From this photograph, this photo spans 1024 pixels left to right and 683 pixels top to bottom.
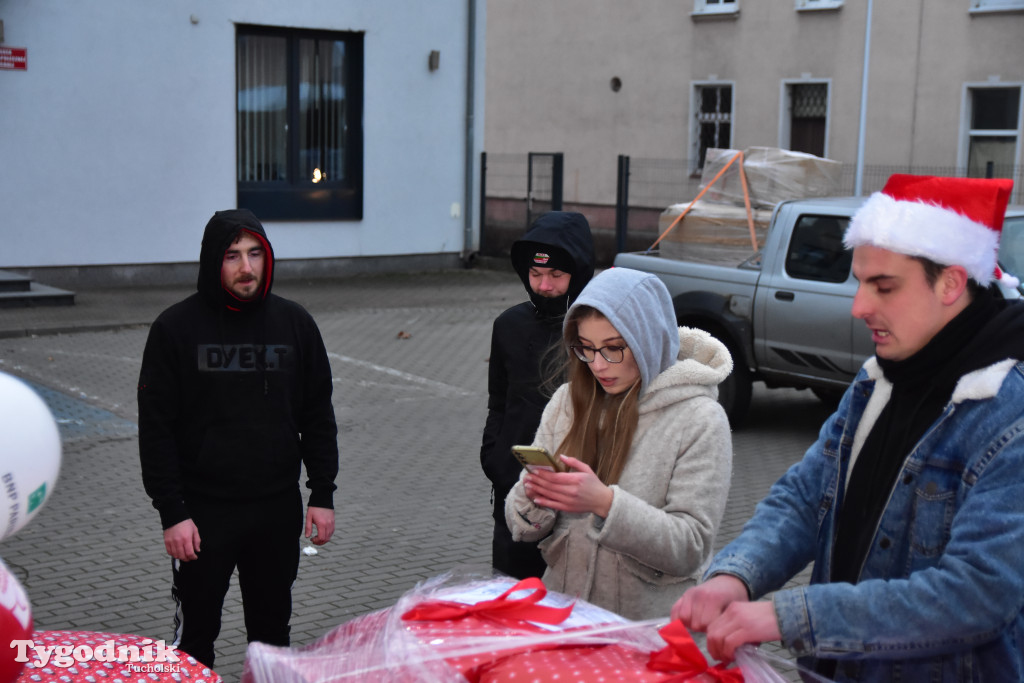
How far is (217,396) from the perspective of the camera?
3.64 m

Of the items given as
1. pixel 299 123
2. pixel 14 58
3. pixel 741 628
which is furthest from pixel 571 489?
pixel 299 123

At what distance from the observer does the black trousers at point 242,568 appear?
3639 mm

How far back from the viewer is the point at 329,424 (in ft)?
12.9

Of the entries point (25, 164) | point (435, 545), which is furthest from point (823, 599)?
point (25, 164)

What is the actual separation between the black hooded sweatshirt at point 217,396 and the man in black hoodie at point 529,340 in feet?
2.29

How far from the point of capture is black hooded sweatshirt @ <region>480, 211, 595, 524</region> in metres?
3.78

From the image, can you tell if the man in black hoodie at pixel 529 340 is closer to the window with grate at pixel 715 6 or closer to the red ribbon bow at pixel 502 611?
the red ribbon bow at pixel 502 611

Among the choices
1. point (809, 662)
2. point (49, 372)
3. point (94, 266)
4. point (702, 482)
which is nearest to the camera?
point (809, 662)

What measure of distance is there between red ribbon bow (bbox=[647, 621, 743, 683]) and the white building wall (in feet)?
51.9

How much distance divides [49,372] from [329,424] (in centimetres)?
800

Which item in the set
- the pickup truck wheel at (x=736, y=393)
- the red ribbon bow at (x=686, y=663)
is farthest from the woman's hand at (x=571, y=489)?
the pickup truck wheel at (x=736, y=393)

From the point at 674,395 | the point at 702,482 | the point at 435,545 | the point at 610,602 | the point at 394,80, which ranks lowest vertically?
the point at 435,545

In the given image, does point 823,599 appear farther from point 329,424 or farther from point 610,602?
point 329,424

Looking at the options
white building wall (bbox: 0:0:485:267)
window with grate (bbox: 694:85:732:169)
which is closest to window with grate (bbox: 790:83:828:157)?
window with grate (bbox: 694:85:732:169)
